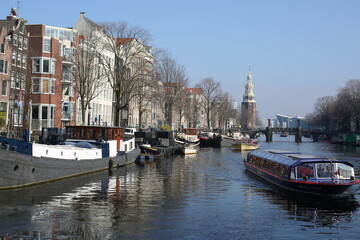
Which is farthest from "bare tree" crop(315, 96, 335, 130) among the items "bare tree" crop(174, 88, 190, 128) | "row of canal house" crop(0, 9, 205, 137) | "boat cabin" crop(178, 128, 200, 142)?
"row of canal house" crop(0, 9, 205, 137)

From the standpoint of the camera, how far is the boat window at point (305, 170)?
31627 millimetres

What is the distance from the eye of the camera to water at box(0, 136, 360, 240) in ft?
64.8

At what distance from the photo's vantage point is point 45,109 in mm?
65312

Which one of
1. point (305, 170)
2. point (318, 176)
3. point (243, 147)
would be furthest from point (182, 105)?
point (318, 176)

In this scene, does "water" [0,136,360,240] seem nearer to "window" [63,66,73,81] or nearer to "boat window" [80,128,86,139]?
"boat window" [80,128,86,139]

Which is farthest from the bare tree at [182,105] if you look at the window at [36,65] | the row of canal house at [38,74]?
the window at [36,65]

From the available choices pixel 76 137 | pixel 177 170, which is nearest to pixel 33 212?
pixel 76 137

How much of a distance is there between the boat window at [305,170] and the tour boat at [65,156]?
16.9m

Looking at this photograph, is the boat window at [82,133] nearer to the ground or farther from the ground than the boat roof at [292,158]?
farther from the ground

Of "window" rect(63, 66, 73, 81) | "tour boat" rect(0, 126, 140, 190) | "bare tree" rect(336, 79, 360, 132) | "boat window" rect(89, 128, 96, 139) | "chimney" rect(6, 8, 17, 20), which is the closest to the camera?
"tour boat" rect(0, 126, 140, 190)

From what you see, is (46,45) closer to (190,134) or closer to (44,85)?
(44,85)

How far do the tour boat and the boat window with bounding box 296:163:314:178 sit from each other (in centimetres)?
1686

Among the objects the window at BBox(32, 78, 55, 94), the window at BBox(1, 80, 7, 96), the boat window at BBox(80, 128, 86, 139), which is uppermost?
the window at BBox(32, 78, 55, 94)

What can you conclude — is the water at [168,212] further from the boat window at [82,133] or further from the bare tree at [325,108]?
the bare tree at [325,108]
